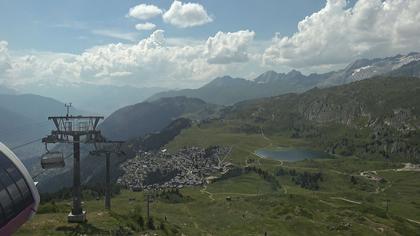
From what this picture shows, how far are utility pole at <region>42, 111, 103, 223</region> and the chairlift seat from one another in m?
18.3

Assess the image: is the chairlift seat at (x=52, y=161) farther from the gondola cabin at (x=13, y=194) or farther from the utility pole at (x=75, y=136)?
the gondola cabin at (x=13, y=194)

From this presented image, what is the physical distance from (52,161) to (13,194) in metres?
27.5

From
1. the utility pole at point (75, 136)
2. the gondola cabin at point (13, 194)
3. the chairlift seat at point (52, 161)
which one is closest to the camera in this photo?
the gondola cabin at point (13, 194)

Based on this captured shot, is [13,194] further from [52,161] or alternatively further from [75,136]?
[75,136]

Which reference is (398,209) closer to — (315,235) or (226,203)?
(226,203)

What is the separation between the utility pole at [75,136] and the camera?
74.6m

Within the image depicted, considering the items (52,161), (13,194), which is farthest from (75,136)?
(13,194)

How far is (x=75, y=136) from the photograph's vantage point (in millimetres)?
74938

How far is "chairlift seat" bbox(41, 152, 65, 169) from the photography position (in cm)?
5397

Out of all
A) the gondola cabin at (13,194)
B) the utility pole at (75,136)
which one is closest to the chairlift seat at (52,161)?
the utility pole at (75,136)

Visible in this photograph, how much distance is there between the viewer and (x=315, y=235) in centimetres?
11281

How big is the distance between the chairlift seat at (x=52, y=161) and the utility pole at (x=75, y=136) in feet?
60.2

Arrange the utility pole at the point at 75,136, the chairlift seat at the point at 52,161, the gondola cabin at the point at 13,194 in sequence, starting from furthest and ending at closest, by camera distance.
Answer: the utility pole at the point at 75,136 → the chairlift seat at the point at 52,161 → the gondola cabin at the point at 13,194

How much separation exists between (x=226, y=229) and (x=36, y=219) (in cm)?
4980
